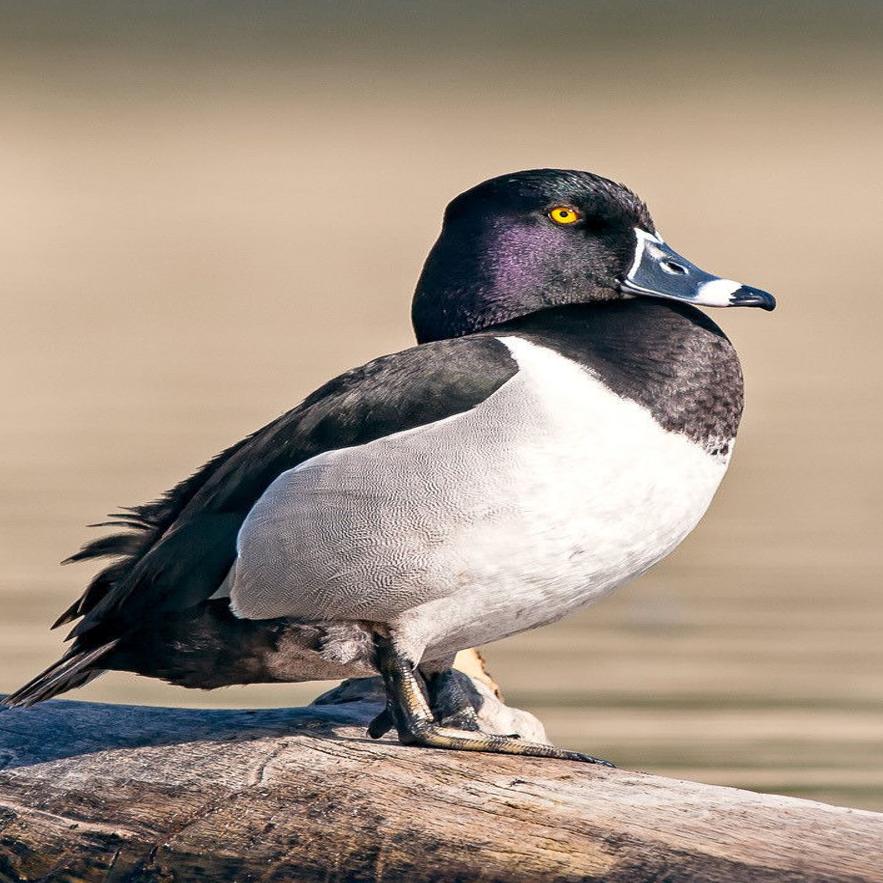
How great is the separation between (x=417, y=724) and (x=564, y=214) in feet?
4.49

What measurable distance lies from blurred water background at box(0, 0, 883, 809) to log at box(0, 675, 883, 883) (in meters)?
1.77

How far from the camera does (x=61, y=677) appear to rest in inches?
192

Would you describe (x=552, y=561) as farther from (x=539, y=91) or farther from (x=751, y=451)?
(x=539, y=91)

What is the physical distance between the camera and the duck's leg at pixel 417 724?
15.8ft

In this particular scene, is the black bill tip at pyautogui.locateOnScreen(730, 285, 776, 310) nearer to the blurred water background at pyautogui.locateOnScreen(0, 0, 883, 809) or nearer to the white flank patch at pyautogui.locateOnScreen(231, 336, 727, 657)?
the white flank patch at pyautogui.locateOnScreen(231, 336, 727, 657)

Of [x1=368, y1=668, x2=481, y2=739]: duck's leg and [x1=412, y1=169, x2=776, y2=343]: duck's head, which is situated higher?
[x1=412, y1=169, x2=776, y2=343]: duck's head

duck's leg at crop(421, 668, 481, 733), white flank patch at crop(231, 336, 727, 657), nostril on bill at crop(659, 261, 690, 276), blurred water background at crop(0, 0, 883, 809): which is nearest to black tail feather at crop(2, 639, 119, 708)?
white flank patch at crop(231, 336, 727, 657)

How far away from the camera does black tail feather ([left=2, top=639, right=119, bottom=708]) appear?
488 centimetres

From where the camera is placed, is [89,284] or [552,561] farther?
[89,284]

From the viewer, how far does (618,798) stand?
14.3ft

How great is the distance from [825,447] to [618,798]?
25.8 ft

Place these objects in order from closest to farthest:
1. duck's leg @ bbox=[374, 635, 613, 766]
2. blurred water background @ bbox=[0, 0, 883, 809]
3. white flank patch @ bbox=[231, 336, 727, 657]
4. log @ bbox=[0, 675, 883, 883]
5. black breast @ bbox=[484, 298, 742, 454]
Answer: log @ bbox=[0, 675, 883, 883]
white flank patch @ bbox=[231, 336, 727, 657]
duck's leg @ bbox=[374, 635, 613, 766]
black breast @ bbox=[484, 298, 742, 454]
blurred water background @ bbox=[0, 0, 883, 809]

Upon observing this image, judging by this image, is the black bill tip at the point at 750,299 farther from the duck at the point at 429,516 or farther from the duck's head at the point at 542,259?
the duck at the point at 429,516

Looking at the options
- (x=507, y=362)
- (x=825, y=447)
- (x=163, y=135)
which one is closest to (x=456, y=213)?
(x=507, y=362)
